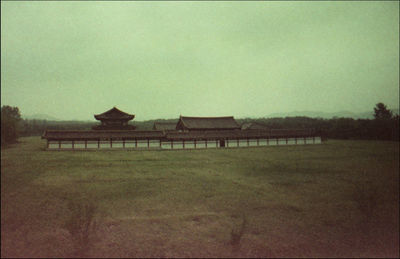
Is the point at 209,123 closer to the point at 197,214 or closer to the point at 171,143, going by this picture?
the point at 171,143

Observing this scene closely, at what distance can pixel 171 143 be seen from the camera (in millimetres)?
29125

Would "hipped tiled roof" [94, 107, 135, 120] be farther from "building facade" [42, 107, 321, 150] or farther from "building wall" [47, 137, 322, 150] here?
"building wall" [47, 137, 322, 150]

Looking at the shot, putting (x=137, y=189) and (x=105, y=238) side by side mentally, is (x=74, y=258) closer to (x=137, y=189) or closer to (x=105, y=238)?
(x=105, y=238)

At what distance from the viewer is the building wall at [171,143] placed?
87.1 ft

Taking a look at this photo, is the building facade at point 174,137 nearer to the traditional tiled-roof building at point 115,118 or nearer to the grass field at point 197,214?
the traditional tiled-roof building at point 115,118

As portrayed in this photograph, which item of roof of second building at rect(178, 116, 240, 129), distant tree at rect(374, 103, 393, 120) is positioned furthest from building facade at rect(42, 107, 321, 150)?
distant tree at rect(374, 103, 393, 120)

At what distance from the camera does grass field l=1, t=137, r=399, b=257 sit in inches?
242

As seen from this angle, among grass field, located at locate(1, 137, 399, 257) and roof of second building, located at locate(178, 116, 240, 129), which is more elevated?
roof of second building, located at locate(178, 116, 240, 129)

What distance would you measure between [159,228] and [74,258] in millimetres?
2405

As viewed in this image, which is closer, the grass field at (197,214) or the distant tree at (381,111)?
the grass field at (197,214)

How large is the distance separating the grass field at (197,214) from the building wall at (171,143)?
1376 centimetres

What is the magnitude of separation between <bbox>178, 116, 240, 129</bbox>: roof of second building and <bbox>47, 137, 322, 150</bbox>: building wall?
625 centimetres

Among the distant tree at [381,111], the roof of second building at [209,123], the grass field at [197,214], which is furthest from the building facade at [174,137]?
the distant tree at [381,111]

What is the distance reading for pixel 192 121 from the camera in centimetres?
3938
